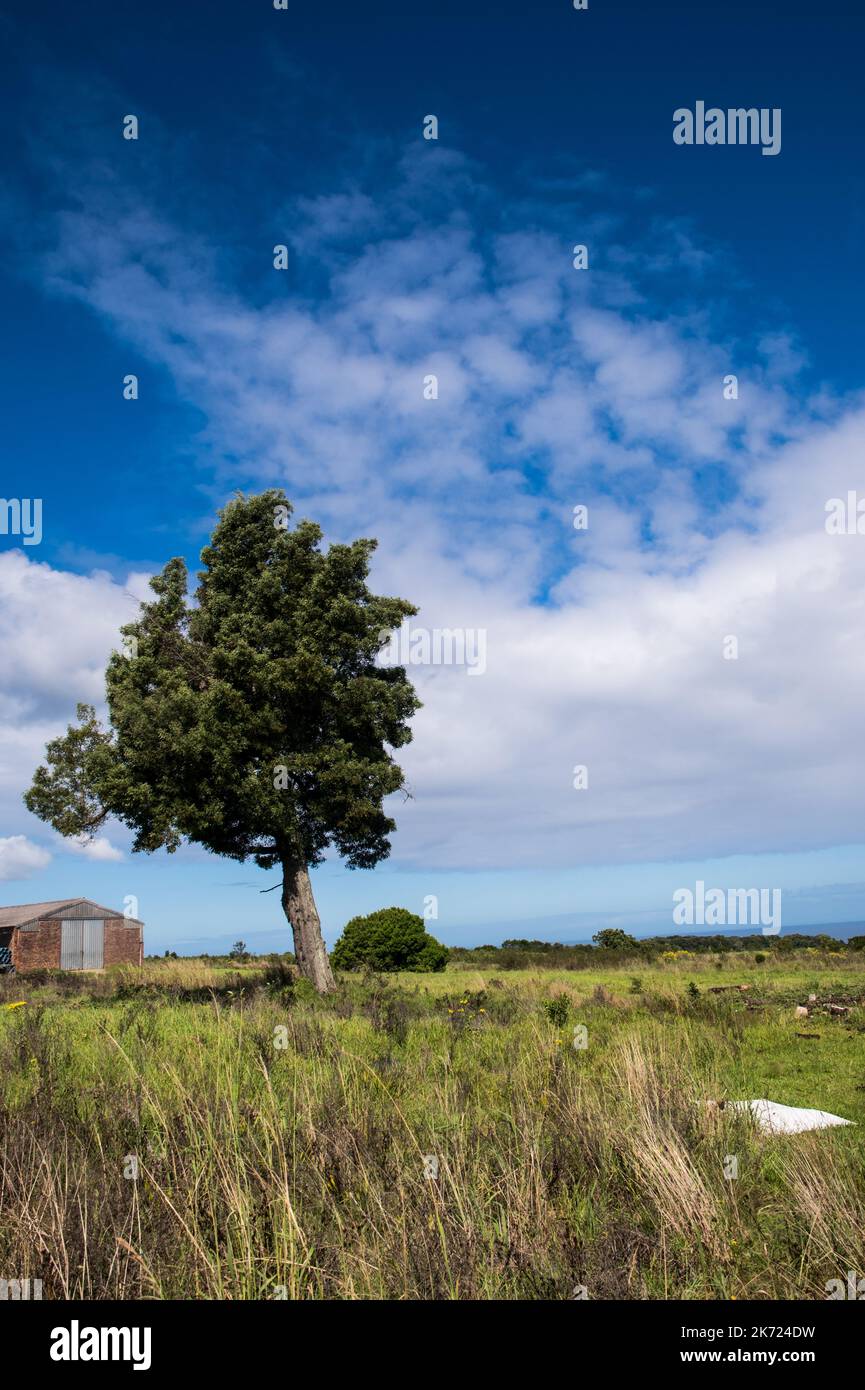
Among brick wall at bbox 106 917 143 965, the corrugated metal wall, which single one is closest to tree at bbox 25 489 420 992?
the corrugated metal wall

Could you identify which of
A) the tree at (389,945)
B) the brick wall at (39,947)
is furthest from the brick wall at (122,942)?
the tree at (389,945)

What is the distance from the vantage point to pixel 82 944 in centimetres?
5778

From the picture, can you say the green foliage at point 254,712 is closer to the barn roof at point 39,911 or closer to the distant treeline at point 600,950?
the distant treeline at point 600,950

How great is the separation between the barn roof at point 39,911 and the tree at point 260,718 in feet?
117

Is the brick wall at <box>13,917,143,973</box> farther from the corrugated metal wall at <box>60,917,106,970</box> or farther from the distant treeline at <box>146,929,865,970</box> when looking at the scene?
the distant treeline at <box>146,929,865,970</box>

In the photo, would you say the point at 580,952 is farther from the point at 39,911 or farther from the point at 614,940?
the point at 39,911

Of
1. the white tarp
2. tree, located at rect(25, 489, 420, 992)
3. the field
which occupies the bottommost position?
the white tarp

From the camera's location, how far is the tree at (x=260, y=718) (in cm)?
2138

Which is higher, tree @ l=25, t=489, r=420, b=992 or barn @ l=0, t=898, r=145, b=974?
tree @ l=25, t=489, r=420, b=992

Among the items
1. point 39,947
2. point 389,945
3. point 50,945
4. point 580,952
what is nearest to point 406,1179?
point 389,945

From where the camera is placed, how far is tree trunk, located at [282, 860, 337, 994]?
74.3 feet

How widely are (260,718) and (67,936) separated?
143 feet

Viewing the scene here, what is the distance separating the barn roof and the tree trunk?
39938 millimetres
